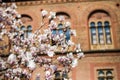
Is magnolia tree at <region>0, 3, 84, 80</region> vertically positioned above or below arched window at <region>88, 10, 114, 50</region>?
below

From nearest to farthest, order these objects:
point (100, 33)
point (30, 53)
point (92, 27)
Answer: point (30, 53) < point (100, 33) < point (92, 27)

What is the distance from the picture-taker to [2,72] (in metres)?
7.69

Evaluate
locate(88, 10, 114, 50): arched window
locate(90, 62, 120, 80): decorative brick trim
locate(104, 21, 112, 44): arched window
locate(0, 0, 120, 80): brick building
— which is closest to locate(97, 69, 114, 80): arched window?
locate(0, 0, 120, 80): brick building

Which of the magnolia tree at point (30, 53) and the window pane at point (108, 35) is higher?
the window pane at point (108, 35)

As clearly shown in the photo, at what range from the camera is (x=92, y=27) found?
19.9m

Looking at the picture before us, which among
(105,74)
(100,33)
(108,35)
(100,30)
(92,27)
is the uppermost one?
(92,27)

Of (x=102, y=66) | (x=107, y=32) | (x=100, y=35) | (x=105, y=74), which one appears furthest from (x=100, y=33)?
(x=105, y=74)

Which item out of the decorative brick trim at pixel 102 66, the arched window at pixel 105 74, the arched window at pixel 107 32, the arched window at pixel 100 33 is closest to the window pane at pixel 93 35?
the arched window at pixel 100 33

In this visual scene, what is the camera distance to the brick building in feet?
60.6

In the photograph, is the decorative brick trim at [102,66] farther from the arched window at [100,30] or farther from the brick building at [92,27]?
the arched window at [100,30]

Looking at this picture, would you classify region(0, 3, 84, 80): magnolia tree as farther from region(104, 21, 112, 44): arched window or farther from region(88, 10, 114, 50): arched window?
region(104, 21, 112, 44): arched window

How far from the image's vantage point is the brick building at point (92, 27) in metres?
18.5

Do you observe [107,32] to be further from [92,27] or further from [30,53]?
[30,53]

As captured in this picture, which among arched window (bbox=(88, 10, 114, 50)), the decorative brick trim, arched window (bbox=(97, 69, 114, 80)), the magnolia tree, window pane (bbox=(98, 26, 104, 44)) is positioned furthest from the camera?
window pane (bbox=(98, 26, 104, 44))
